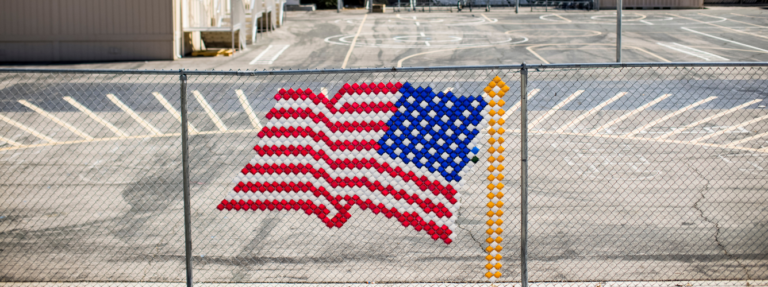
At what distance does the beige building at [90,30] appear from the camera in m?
25.2

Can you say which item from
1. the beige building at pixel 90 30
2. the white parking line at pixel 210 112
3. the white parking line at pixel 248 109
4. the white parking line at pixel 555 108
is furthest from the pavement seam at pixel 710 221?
the beige building at pixel 90 30

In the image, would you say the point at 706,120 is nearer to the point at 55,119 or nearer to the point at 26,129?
the point at 55,119

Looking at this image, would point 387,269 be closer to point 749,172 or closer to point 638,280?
point 638,280

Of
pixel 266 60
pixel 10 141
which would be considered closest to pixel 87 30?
pixel 266 60

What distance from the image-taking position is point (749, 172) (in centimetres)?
1102

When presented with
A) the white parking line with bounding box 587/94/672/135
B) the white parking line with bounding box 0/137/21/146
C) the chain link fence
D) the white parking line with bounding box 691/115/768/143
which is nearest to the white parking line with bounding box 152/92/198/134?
the chain link fence

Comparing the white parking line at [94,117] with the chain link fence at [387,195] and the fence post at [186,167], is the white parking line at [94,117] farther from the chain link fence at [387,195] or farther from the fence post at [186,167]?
the fence post at [186,167]

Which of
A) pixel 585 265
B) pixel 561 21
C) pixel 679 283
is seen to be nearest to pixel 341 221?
pixel 585 265

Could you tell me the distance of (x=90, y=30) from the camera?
1009 inches

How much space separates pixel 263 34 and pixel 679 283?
29509 millimetres

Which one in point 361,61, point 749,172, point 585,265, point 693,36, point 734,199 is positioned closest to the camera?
point 585,265

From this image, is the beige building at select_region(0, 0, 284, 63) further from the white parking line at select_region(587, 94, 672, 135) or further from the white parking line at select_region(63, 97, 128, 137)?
the white parking line at select_region(587, 94, 672, 135)

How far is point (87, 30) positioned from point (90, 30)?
112mm

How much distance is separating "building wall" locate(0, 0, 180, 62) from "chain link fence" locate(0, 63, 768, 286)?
436 inches
